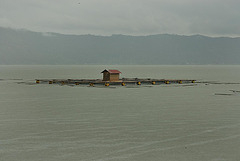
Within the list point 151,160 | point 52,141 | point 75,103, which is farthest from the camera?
point 75,103

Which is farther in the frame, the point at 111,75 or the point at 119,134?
the point at 111,75

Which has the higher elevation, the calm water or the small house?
the small house

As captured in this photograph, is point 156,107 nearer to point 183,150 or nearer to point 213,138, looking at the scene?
point 213,138

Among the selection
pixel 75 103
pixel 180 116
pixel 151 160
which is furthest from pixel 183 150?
pixel 75 103

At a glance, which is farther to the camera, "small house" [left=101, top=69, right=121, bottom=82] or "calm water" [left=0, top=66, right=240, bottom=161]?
"small house" [left=101, top=69, right=121, bottom=82]

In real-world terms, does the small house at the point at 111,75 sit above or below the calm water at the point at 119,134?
above

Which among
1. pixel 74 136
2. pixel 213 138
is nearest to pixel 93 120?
pixel 74 136

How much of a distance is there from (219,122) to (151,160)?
1294cm

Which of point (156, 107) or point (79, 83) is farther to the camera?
point (79, 83)

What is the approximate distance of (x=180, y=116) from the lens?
3278 cm

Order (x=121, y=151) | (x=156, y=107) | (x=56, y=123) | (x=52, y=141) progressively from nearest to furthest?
(x=121, y=151) < (x=52, y=141) < (x=56, y=123) < (x=156, y=107)

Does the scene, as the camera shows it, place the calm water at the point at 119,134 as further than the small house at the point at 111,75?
No

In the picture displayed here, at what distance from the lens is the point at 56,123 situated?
95.0 ft

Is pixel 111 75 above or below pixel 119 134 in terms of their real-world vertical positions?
above
